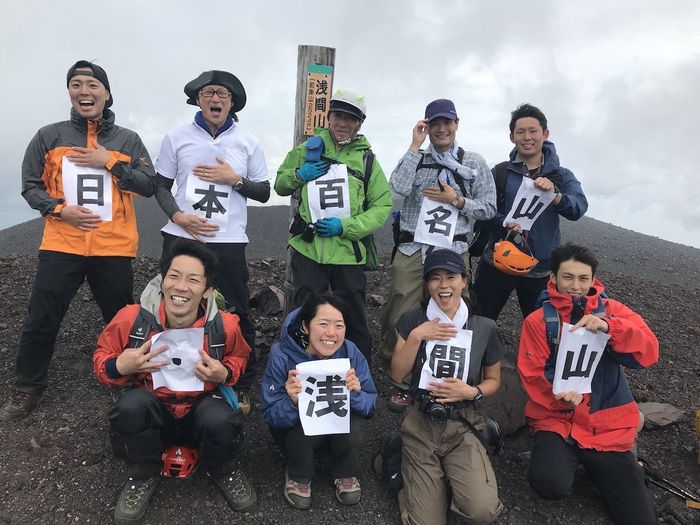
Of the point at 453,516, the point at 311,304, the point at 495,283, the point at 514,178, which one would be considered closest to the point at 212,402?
the point at 311,304

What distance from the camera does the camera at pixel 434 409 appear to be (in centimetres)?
373

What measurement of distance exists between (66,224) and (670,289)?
10730mm

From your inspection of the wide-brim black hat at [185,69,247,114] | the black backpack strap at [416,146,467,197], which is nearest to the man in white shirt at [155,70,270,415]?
the wide-brim black hat at [185,69,247,114]

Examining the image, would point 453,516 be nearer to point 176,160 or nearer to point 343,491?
point 343,491

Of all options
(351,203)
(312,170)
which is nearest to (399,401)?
(351,203)

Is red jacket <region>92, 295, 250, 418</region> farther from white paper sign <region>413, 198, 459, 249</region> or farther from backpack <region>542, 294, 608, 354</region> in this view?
backpack <region>542, 294, 608, 354</region>

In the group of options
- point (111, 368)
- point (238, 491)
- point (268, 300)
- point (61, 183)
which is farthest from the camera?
point (268, 300)

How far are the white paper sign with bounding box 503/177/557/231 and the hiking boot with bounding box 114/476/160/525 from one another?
396cm

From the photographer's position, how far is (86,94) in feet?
14.0

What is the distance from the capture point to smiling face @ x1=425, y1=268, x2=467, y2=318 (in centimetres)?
384

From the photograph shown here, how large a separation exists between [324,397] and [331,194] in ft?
6.40

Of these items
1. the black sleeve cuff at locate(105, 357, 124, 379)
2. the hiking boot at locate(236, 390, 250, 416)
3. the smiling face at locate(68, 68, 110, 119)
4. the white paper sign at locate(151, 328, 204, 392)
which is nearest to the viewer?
the black sleeve cuff at locate(105, 357, 124, 379)

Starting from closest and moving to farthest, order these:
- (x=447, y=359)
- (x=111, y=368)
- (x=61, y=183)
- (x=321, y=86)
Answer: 1. (x=111, y=368)
2. (x=447, y=359)
3. (x=61, y=183)
4. (x=321, y=86)

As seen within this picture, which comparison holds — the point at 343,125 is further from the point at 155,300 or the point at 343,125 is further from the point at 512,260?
the point at 155,300
